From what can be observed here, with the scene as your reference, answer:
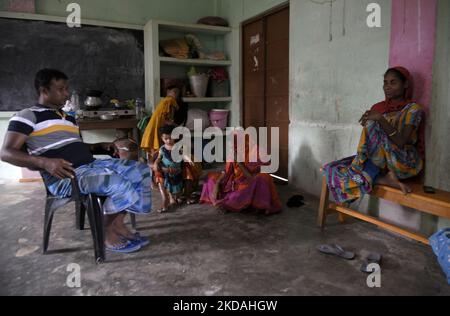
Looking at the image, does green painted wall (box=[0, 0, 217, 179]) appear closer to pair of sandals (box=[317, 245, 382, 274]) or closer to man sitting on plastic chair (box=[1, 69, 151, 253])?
man sitting on plastic chair (box=[1, 69, 151, 253])

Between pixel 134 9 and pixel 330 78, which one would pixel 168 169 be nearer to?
pixel 330 78

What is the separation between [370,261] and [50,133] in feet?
7.20

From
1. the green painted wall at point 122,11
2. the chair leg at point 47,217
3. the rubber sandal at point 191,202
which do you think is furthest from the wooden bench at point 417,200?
the green painted wall at point 122,11

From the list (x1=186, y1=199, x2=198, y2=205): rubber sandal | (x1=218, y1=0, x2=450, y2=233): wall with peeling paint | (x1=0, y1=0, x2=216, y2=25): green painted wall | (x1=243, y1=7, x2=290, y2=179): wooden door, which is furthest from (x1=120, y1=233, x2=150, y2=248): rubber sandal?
(x1=0, y1=0, x2=216, y2=25): green painted wall

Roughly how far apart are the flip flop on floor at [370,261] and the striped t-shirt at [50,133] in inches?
76.5

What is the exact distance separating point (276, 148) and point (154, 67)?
2032mm

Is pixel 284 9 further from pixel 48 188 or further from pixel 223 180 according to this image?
pixel 48 188

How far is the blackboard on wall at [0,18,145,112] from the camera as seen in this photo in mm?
4379

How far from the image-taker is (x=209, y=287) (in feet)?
6.30

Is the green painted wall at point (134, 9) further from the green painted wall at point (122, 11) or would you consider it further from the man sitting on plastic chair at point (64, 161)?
the man sitting on plastic chair at point (64, 161)

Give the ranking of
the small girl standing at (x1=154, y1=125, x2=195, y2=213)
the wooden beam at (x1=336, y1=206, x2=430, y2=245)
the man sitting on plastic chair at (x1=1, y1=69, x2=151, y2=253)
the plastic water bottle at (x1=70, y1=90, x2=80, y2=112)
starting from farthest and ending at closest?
the plastic water bottle at (x1=70, y1=90, x2=80, y2=112) < the small girl standing at (x1=154, y1=125, x2=195, y2=213) < the wooden beam at (x1=336, y1=206, x2=430, y2=245) < the man sitting on plastic chair at (x1=1, y1=69, x2=151, y2=253)

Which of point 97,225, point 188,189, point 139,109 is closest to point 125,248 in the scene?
point 97,225
